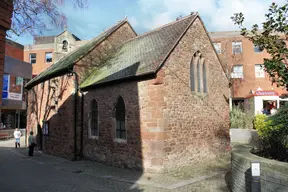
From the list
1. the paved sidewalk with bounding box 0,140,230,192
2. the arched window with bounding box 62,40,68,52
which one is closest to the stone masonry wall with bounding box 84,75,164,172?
the paved sidewalk with bounding box 0,140,230,192

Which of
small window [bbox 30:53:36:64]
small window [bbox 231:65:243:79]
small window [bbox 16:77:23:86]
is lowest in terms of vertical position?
small window [bbox 16:77:23:86]

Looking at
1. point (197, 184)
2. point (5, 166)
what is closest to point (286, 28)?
point (197, 184)

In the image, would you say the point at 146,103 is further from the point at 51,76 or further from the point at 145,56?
the point at 51,76

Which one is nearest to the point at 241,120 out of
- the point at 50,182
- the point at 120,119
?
the point at 120,119

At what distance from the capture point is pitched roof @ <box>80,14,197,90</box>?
10.9 meters

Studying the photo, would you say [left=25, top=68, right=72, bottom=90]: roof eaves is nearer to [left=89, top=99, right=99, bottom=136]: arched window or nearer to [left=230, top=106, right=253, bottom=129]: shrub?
[left=89, top=99, right=99, bottom=136]: arched window

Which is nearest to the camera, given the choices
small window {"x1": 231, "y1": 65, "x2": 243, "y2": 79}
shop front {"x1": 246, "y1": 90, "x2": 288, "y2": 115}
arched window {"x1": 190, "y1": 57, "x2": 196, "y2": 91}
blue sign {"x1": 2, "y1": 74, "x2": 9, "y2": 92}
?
arched window {"x1": 190, "y1": 57, "x2": 196, "y2": 91}

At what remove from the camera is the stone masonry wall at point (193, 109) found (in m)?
10.6

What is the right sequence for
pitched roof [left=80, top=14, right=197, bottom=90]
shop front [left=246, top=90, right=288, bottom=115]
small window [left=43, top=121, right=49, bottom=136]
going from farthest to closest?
1. shop front [left=246, top=90, right=288, bottom=115]
2. small window [left=43, top=121, right=49, bottom=136]
3. pitched roof [left=80, top=14, right=197, bottom=90]

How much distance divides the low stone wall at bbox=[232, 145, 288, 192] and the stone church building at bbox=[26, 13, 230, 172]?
3860 millimetres

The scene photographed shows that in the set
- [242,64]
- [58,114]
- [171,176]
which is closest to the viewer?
[171,176]

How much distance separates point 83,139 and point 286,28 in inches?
459

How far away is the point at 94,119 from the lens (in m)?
13.6

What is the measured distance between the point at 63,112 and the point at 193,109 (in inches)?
327
